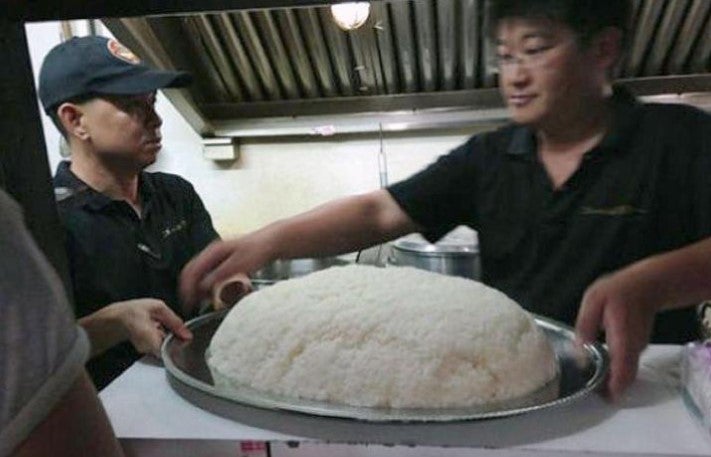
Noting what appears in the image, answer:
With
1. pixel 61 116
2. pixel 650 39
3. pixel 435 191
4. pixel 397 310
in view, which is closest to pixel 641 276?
pixel 397 310

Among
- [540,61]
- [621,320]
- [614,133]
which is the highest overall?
[540,61]

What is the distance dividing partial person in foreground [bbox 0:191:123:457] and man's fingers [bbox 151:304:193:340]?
1.12ft

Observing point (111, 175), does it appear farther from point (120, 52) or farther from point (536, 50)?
point (536, 50)

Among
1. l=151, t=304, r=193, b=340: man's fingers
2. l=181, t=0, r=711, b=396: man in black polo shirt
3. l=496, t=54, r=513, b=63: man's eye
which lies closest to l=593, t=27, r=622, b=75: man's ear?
l=181, t=0, r=711, b=396: man in black polo shirt

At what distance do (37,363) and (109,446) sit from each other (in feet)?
0.32

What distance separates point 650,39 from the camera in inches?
46.2

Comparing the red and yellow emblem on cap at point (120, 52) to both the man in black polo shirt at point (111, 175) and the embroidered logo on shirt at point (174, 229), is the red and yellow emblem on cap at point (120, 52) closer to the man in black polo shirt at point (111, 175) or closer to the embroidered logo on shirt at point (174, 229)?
the man in black polo shirt at point (111, 175)

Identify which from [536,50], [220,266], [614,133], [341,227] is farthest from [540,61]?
[220,266]

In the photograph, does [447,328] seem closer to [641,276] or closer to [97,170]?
[641,276]

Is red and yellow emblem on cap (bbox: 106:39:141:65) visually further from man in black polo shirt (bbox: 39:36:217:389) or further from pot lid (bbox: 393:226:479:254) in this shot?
pot lid (bbox: 393:226:479:254)

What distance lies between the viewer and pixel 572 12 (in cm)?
74

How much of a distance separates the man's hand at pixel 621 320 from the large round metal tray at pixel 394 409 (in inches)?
0.8

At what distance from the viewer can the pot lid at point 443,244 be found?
40.4 inches

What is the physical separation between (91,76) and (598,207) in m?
0.79
